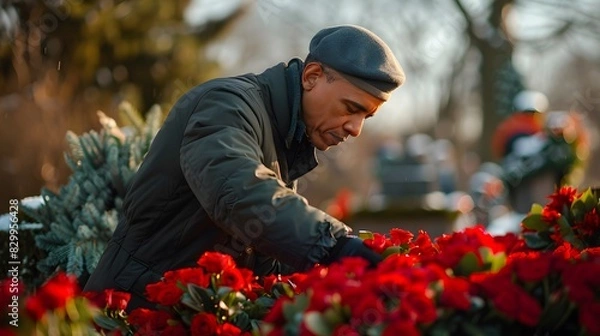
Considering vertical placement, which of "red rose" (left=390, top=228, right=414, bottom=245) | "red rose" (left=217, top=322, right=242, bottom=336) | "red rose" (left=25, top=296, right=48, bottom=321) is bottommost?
"red rose" (left=25, top=296, right=48, bottom=321)

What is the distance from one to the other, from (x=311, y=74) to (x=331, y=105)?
0.14 m

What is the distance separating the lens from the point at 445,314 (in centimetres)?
206

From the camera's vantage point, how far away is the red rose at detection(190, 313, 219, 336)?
2.62m

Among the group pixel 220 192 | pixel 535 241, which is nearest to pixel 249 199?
pixel 220 192

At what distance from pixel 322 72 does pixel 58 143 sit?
823 centimetres

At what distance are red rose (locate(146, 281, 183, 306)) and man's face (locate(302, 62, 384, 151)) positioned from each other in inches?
33.0

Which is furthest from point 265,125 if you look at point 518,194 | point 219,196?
point 518,194

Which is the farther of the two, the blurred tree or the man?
the blurred tree

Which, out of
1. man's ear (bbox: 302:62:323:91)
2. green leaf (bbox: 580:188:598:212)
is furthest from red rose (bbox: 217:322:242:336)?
green leaf (bbox: 580:188:598:212)

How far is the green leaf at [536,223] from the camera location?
3.67 metres

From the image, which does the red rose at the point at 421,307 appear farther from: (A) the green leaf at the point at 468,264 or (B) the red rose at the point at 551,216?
(B) the red rose at the point at 551,216

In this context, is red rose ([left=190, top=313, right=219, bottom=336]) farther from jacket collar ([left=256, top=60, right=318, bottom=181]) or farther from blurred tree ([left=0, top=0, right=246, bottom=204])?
blurred tree ([left=0, top=0, right=246, bottom=204])

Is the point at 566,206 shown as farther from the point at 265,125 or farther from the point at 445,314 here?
the point at 445,314

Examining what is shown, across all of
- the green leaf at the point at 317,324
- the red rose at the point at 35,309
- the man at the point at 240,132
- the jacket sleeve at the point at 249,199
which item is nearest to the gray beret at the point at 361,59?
the man at the point at 240,132
